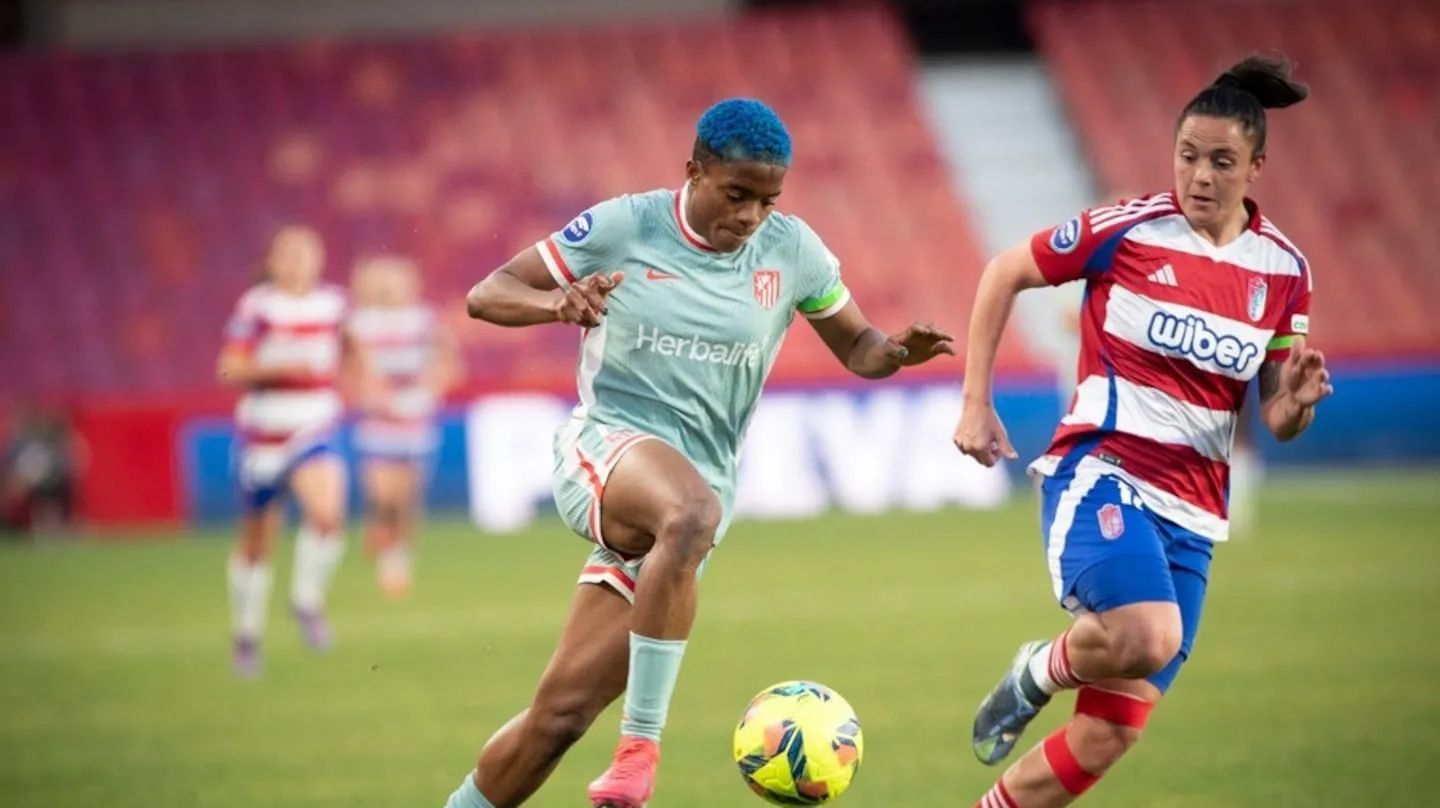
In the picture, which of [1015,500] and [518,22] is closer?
[1015,500]

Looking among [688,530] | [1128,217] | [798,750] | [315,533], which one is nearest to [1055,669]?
[798,750]

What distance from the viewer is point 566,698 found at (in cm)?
582

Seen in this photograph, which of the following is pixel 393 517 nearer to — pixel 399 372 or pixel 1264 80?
pixel 399 372

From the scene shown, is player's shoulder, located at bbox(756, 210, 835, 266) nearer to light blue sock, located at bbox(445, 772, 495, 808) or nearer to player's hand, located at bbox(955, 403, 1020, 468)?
player's hand, located at bbox(955, 403, 1020, 468)

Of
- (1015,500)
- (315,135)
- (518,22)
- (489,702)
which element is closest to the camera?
(489,702)

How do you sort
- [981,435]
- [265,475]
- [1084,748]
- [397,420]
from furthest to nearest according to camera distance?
[397,420], [265,475], [981,435], [1084,748]

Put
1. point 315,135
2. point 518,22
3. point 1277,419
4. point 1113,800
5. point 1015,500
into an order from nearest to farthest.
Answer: point 1277,419 → point 1113,800 → point 1015,500 → point 315,135 → point 518,22

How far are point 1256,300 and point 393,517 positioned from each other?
11390mm

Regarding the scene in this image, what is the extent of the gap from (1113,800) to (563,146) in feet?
70.9

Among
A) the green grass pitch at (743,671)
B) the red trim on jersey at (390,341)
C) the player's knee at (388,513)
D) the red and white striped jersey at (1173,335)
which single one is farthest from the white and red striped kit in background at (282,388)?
the red and white striped jersey at (1173,335)

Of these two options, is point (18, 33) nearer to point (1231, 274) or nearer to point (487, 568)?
point (487, 568)

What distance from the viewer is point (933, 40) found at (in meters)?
31.6

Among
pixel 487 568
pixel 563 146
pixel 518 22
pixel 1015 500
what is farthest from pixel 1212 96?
pixel 518 22

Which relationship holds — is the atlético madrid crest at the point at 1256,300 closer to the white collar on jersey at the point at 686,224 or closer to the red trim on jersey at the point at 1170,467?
the red trim on jersey at the point at 1170,467
